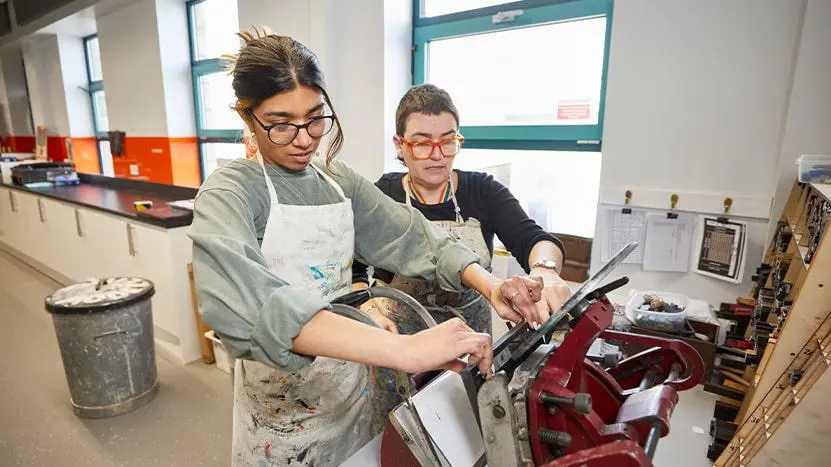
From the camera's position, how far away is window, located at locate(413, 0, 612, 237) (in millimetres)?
2324

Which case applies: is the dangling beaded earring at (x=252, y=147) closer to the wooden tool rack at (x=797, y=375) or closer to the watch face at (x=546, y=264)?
the watch face at (x=546, y=264)

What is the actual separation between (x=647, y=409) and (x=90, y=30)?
7.02 m

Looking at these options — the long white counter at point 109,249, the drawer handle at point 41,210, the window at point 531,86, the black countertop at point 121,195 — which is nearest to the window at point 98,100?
the black countertop at point 121,195

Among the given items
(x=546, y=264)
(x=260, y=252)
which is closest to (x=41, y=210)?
(x=260, y=252)

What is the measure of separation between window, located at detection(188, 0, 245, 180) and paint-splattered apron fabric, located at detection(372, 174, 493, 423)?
10.3ft

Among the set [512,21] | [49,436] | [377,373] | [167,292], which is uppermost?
[512,21]

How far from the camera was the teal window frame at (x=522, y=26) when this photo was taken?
2.26m

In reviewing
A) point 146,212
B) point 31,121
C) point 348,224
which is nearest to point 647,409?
point 348,224

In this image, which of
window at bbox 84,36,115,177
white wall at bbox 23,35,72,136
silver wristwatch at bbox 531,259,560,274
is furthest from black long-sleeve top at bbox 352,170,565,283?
white wall at bbox 23,35,72,136

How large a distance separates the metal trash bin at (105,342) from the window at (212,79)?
1.90 meters

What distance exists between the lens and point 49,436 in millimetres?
2266

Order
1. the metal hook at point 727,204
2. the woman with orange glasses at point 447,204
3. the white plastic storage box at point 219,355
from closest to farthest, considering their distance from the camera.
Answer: the woman with orange glasses at point 447,204, the metal hook at point 727,204, the white plastic storage box at point 219,355

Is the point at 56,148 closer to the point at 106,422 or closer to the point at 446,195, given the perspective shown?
the point at 106,422

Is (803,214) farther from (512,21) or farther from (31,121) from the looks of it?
(31,121)
